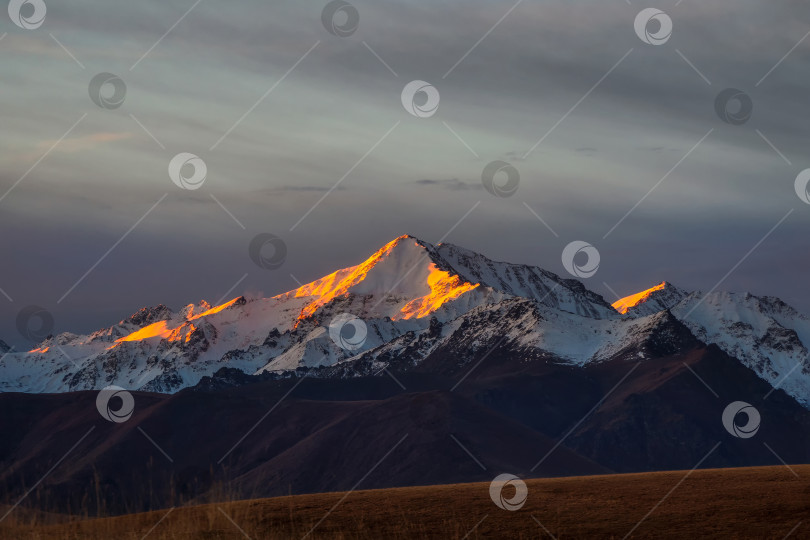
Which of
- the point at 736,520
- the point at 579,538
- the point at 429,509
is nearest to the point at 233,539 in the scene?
the point at 429,509

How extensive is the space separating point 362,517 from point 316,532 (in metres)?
1.78

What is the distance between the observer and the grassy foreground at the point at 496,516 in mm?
26875

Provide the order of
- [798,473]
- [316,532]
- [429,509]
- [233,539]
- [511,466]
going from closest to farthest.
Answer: [233,539] → [316,532] → [429,509] → [798,473] → [511,466]

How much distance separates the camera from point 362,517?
2920 centimetres

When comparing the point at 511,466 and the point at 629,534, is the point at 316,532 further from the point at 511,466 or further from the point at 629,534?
the point at 511,466

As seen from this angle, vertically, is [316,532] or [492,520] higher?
[316,532]

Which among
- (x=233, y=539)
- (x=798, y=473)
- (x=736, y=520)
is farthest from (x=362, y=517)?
(x=798, y=473)

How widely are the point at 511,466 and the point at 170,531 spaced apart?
170 meters

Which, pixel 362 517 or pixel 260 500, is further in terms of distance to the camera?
pixel 260 500

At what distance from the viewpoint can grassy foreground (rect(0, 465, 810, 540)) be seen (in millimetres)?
26875

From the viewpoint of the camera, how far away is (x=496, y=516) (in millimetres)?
28953

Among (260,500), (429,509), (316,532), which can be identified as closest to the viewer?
(316,532)

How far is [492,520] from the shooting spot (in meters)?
28.5

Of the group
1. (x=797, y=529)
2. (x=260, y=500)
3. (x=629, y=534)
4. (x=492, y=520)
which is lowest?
(x=797, y=529)
